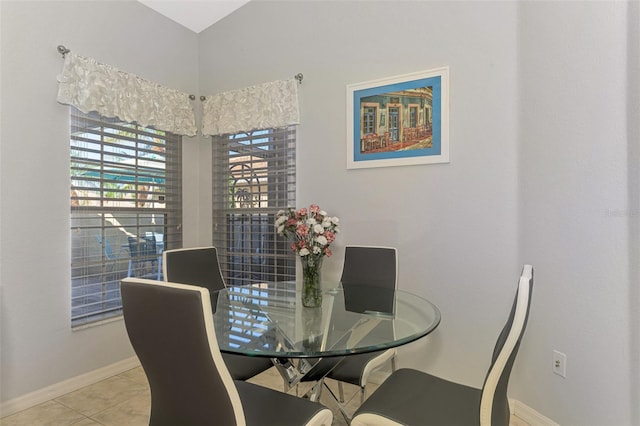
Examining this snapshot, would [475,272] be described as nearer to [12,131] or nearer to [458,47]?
[458,47]

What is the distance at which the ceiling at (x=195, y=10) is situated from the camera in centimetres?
293

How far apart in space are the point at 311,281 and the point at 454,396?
0.83 metres

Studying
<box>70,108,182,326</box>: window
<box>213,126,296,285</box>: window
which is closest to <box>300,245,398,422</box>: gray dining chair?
<box>213,126,296,285</box>: window

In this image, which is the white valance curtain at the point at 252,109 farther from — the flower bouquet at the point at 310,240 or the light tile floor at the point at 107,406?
the light tile floor at the point at 107,406

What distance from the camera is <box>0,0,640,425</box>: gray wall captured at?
165 centimetres

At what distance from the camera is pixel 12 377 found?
82.7 inches

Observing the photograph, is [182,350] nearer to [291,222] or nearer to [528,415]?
[291,222]

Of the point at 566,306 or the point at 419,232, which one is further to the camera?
the point at 419,232

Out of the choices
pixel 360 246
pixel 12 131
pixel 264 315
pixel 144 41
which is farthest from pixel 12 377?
pixel 144 41

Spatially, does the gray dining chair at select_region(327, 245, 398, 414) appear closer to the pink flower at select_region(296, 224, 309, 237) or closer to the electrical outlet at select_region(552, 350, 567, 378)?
the pink flower at select_region(296, 224, 309, 237)

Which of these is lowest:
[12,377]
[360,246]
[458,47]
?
[12,377]

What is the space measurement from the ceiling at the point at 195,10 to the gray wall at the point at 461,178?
12 centimetres

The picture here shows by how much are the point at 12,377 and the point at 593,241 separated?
329 cm

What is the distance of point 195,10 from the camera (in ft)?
10.1
